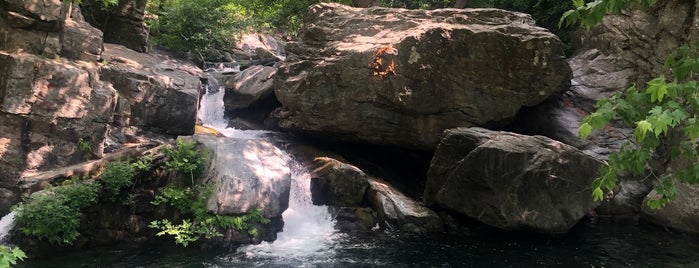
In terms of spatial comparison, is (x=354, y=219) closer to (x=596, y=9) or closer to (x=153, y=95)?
(x=153, y=95)

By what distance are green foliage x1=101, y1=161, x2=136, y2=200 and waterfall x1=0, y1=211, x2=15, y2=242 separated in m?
1.67

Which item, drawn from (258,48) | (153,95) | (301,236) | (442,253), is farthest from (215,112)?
(442,253)

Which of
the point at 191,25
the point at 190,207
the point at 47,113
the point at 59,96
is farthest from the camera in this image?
the point at 191,25

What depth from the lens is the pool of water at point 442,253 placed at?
8.63 metres

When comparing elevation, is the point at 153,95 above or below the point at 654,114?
below

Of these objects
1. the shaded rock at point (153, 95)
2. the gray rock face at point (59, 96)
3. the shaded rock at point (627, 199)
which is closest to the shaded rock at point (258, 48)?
the shaded rock at point (153, 95)

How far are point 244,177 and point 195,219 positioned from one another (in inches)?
50.8

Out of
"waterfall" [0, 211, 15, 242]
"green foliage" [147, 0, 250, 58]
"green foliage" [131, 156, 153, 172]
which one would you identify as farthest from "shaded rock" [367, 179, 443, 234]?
"green foliage" [147, 0, 250, 58]

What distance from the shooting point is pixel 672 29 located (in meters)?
12.6

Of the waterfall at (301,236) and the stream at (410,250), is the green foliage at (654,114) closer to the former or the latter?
the stream at (410,250)

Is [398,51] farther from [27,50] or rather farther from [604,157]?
[27,50]

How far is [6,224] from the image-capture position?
9.12 meters

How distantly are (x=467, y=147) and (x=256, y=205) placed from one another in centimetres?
474

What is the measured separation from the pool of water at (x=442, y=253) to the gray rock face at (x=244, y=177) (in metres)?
0.86
